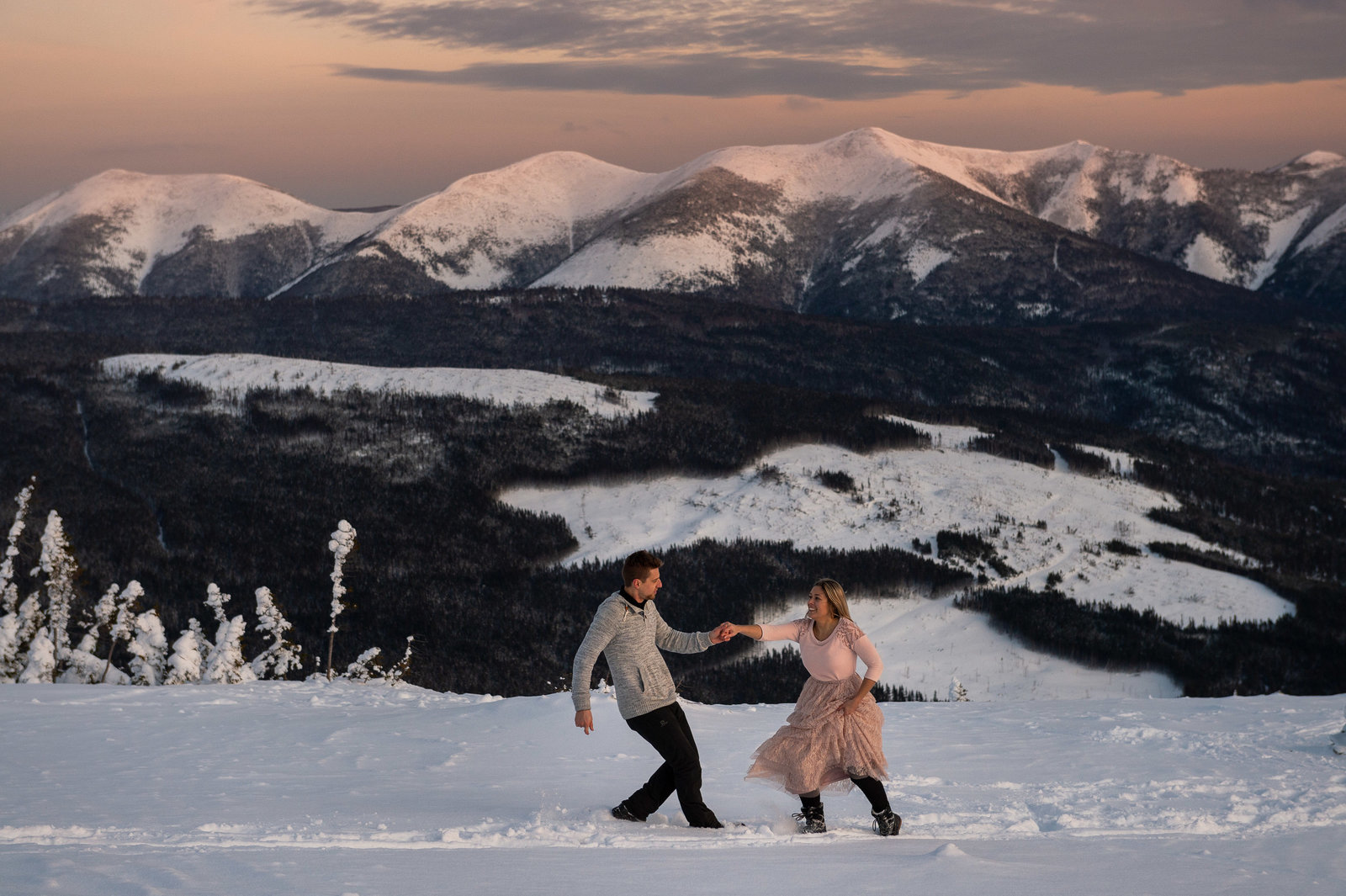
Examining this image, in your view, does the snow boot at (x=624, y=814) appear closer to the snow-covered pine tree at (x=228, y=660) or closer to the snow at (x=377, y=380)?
the snow-covered pine tree at (x=228, y=660)

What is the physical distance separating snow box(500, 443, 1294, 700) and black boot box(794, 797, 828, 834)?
3512cm

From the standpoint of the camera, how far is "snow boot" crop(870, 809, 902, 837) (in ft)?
37.7

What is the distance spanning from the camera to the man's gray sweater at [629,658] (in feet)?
36.5

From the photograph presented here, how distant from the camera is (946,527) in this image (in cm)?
6675

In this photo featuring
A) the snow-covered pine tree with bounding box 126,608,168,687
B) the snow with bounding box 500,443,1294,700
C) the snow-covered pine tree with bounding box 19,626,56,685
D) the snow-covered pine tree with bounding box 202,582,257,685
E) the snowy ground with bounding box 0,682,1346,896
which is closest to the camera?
the snowy ground with bounding box 0,682,1346,896

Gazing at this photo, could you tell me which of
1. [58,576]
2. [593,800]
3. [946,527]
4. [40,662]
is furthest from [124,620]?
[946,527]

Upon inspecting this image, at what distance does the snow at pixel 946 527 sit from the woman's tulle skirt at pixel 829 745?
116ft

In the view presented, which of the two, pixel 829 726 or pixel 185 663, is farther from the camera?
pixel 185 663

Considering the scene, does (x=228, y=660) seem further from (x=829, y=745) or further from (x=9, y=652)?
(x=829, y=745)

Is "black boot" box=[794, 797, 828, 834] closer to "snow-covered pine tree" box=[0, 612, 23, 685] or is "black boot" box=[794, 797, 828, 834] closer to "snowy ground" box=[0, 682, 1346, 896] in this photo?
"snowy ground" box=[0, 682, 1346, 896]

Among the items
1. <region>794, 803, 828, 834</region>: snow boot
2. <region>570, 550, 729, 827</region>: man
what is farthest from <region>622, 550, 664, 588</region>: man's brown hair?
<region>794, 803, 828, 834</region>: snow boot

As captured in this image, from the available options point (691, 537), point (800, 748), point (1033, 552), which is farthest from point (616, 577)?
point (800, 748)

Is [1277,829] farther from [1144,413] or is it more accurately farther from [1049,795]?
[1144,413]

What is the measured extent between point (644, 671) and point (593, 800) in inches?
111
